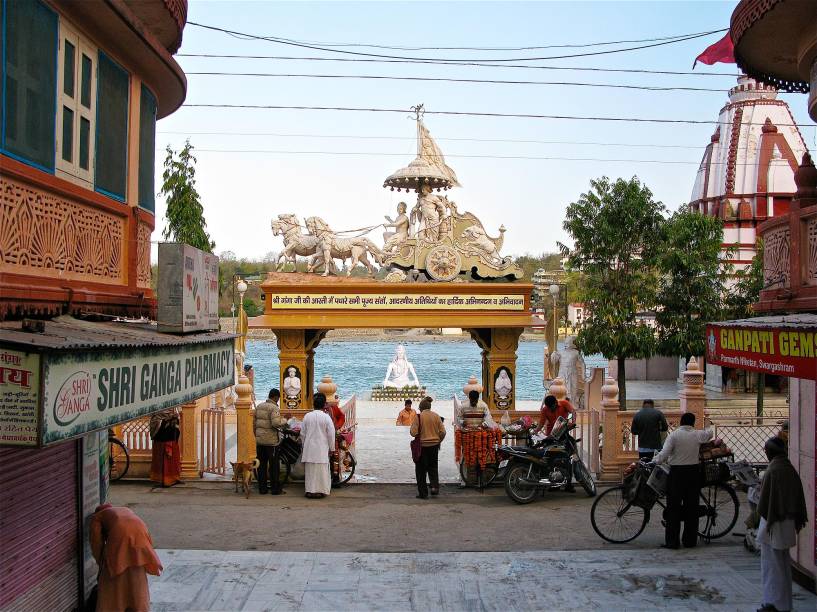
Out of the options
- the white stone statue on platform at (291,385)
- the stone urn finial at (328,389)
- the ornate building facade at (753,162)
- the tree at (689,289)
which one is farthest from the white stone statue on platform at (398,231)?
the ornate building facade at (753,162)

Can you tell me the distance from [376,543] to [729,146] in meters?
34.1

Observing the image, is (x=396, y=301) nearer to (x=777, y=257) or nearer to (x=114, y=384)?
(x=777, y=257)

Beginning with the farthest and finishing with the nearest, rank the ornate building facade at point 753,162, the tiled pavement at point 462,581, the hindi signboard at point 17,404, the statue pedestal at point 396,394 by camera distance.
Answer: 1. the ornate building facade at point 753,162
2. the statue pedestal at point 396,394
3. the tiled pavement at point 462,581
4. the hindi signboard at point 17,404

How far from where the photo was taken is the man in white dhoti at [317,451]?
1210 cm

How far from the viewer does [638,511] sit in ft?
32.4

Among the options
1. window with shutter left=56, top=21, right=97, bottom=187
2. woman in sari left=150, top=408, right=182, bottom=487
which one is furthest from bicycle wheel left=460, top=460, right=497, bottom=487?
window with shutter left=56, top=21, right=97, bottom=187

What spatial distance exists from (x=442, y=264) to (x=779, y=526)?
37.6 feet

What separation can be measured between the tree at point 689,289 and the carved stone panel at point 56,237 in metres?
16.3

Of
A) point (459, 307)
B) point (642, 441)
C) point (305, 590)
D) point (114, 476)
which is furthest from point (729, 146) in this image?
point (305, 590)

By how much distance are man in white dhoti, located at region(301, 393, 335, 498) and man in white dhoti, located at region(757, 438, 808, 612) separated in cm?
662

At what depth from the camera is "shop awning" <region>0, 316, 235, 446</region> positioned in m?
4.51

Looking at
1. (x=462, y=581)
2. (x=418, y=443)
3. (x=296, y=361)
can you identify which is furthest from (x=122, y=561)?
(x=296, y=361)

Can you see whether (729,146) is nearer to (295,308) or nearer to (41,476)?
(295,308)

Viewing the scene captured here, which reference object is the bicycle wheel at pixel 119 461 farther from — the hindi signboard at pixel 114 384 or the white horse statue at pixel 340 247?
the white horse statue at pixel 340 247
